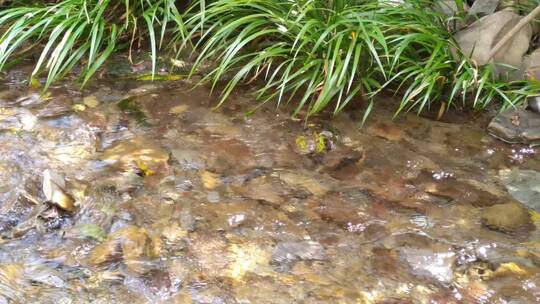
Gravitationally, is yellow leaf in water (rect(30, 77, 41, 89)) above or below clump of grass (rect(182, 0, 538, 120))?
below

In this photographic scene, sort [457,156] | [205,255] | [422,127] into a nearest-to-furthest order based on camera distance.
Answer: [205,255] → [457,156] → [422,127]

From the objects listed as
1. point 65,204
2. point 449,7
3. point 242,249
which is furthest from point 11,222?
point 449,7

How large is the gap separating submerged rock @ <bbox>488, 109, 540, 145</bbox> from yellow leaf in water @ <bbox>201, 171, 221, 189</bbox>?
150 centimetres

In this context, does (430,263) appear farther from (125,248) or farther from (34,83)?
(34,83)

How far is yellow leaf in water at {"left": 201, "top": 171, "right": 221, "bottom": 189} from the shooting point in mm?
2433

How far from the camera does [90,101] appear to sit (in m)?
3.03

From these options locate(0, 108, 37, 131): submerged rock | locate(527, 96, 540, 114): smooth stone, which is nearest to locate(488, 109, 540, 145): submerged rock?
locate(527, 96, 540, 114): smooth stone

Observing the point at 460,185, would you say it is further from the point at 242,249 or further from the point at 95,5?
the point at 95,5

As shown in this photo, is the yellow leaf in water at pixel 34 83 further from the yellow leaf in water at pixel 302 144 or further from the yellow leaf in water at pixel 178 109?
the yellow leaf in water at pixel 302 144

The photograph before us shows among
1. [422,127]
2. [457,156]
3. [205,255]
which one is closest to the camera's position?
[205,255]

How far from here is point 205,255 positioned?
2.04m

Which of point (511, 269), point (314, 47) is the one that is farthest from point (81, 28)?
point (511, 269)

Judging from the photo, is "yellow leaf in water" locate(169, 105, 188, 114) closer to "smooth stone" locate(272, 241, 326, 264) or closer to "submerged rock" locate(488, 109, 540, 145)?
"smooth stone" locate(272, 241, 326, 264)

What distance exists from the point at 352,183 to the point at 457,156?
610 mm
